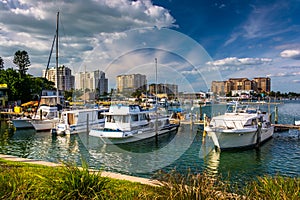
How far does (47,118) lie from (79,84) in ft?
27.8

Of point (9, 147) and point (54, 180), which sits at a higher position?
point (54, 180)

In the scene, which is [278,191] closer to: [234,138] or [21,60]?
[234,138]

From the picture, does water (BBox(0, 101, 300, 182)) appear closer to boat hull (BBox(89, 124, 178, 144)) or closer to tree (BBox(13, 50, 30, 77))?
boat hull (BBox(89, 124, 178, 144))

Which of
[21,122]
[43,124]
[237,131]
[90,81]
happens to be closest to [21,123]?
[21,122]

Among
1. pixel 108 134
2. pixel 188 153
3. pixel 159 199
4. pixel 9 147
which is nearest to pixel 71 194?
pixel 159 199

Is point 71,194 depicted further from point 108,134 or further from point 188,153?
point 108,134

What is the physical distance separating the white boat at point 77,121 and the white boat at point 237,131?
45.9 feet

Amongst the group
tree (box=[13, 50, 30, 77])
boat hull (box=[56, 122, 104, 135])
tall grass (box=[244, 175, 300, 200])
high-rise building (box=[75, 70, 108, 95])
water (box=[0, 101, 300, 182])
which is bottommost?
water (box=[0, 101, 300, 182])

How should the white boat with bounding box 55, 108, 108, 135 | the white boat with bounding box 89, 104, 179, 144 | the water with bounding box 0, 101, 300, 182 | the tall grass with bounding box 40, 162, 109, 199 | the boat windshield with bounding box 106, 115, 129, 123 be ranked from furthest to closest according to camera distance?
1. the white boat with bounding box 55, 108, 108, 135
2. the boat windshield with bounding box 106, 115, 129, 123
3. the white boat with bounding box 89, 104, 179, 144
4. the water with bounding box 0, 101, 300, 182
5. the tall grass with bounding box 40, 162, 109, 199

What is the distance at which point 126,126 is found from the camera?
23.8 metres

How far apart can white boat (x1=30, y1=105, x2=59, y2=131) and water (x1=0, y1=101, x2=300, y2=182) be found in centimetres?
315

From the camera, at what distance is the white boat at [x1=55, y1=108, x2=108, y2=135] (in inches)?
1117

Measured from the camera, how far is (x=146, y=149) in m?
21.5

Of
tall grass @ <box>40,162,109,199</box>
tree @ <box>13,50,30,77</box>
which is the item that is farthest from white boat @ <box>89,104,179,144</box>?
tree @ <box>13,50,30,77</box>
